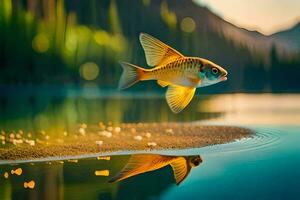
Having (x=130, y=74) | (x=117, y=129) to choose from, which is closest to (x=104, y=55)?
(x=117, y=129)

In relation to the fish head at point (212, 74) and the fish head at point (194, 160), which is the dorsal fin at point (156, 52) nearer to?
the fish head at point (212, 74)

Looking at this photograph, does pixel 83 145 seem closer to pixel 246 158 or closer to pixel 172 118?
pixel 246 158

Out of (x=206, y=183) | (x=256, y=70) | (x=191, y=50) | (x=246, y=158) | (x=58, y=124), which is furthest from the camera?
(x=191, y=50)

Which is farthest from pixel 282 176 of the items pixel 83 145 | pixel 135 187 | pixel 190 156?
pixel 83 145

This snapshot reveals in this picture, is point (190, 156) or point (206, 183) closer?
Result: point (206, 183)

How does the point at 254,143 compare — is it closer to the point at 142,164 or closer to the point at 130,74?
the point at 142,164
